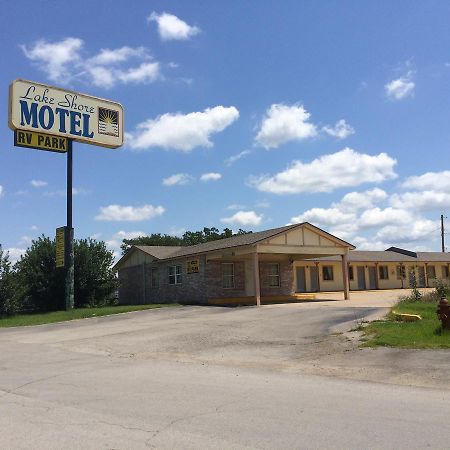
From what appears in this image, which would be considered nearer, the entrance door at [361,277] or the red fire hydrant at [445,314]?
the red fire hydrant at [445,314]

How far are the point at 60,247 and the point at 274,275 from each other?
12769mm

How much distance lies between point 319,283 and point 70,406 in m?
35.8

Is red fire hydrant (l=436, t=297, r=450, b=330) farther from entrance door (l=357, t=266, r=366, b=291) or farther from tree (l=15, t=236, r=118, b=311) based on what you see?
entrance door (l=357, t=266, r=366, b=291)

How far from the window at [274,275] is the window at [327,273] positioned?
11.1m

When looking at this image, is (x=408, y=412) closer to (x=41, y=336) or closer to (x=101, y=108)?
(x=41, y=336)

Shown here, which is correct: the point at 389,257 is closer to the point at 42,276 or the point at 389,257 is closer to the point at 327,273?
the point at 327,273

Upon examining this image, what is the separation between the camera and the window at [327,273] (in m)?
42.5

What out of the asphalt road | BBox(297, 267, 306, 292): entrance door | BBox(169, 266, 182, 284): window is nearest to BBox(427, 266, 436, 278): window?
BBox(297, 267, 306, 292): entrance door

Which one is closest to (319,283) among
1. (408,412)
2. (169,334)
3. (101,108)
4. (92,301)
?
(92,301)

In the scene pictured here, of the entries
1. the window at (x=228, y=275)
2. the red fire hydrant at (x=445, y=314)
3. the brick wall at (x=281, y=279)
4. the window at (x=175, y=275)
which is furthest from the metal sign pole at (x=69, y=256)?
the red fire hydrant at (x=445, y=314)

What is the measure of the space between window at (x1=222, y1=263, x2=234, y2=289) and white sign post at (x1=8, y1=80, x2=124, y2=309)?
878 cm

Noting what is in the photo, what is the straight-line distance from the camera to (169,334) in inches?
661

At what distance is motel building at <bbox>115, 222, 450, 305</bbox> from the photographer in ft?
90.0

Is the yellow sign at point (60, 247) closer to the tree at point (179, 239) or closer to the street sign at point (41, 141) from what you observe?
the street sign at point (41, 141)
